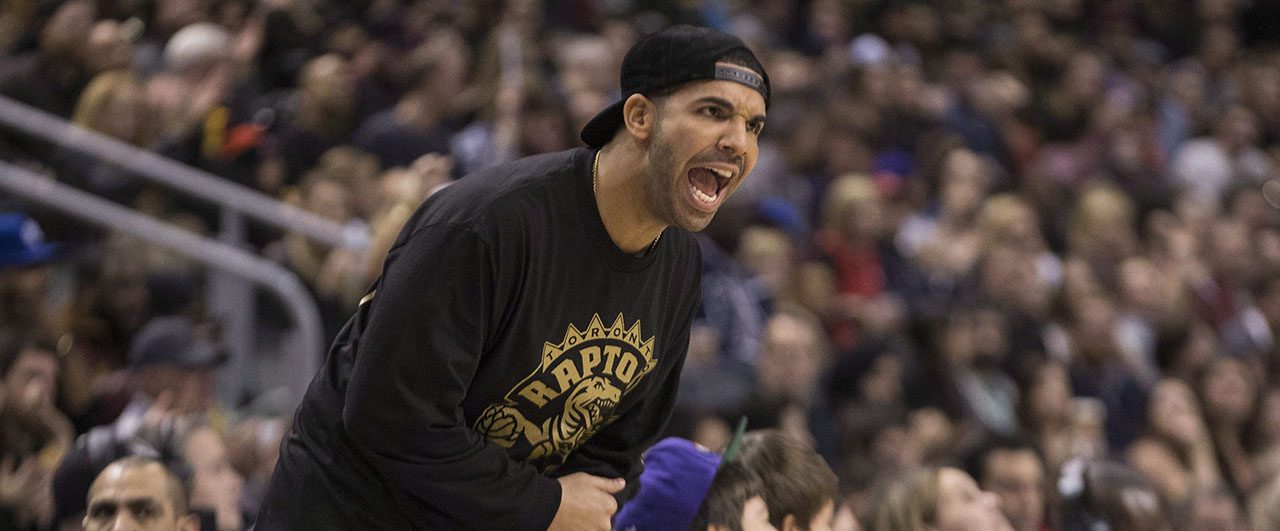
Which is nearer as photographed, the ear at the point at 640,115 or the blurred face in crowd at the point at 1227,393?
the ear at the point at 640,115

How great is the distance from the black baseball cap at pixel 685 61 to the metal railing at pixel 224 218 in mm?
2704

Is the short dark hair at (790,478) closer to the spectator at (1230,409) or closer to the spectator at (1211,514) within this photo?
the spectator at (1211,514)

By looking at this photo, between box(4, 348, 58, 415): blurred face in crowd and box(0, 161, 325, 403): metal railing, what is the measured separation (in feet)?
1.85

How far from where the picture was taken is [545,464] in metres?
2.51

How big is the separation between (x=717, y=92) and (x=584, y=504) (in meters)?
0.69

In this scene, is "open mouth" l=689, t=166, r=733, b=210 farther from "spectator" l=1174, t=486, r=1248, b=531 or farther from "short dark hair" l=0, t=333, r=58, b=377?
"spectator" l=1174, t=486, r=1248, b=531

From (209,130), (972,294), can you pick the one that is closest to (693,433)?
(972,294)

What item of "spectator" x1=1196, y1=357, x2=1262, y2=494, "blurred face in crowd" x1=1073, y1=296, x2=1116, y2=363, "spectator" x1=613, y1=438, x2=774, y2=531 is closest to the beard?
"spectator" x1=613, y1=438, x2=774, y2=531

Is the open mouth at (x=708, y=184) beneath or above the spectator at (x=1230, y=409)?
above

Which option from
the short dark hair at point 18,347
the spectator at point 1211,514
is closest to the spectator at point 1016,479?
the spectator at point 1211,514

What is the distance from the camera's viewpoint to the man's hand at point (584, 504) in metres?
2.37

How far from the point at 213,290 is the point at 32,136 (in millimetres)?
848

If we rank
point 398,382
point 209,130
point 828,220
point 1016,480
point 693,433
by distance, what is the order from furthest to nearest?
point 828,220 < point 209,130 < point 693,433 < point 1016,480 < point 398,382

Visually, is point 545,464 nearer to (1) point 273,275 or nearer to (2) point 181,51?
(1) point 273,275
